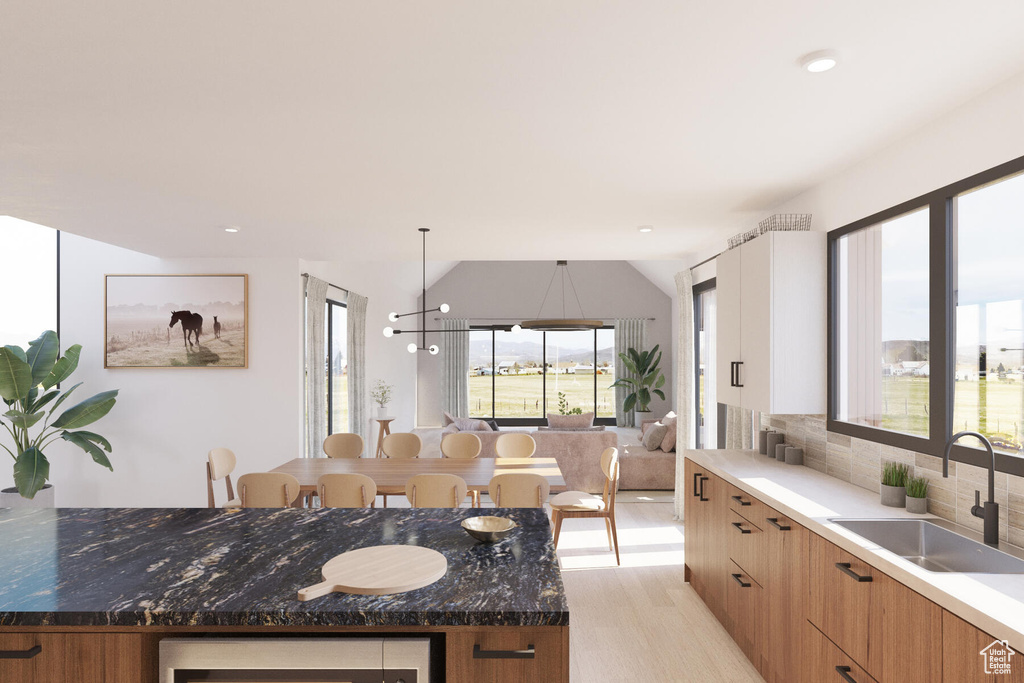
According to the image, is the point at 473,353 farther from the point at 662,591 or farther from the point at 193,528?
the point at 193,528

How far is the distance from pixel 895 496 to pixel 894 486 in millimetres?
40

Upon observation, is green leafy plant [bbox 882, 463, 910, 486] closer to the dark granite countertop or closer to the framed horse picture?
the dark granite countertop

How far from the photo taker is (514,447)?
213 inches

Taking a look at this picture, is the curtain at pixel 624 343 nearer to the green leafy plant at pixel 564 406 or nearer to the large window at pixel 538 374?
the large window at pixel 538 374

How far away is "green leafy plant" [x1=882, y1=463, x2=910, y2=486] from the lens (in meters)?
2.53

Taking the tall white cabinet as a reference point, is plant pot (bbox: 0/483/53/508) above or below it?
below

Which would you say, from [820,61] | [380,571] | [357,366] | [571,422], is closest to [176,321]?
[357,366]

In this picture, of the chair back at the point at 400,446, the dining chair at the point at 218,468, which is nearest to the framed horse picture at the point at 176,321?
the dining chair at the point at 218,468

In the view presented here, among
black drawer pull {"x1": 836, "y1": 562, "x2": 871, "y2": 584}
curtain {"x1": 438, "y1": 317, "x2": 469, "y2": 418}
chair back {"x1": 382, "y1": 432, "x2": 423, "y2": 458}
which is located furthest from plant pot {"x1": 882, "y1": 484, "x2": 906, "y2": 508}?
curtain {"x1": 438, "y1": 317, "x2": 469, "y2": 418}

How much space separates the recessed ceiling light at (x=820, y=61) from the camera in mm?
1870

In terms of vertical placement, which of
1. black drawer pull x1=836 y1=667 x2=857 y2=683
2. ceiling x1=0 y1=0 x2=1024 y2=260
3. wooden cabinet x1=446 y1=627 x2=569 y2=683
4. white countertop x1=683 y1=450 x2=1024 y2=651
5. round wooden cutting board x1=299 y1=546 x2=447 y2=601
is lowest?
black drawer pull x1=836 y1=667 x2=857 y2=683

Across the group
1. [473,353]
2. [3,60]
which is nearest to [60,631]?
[3,60]

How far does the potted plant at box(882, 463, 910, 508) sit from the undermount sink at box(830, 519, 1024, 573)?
0.61 feet

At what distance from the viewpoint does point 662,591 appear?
401cm
